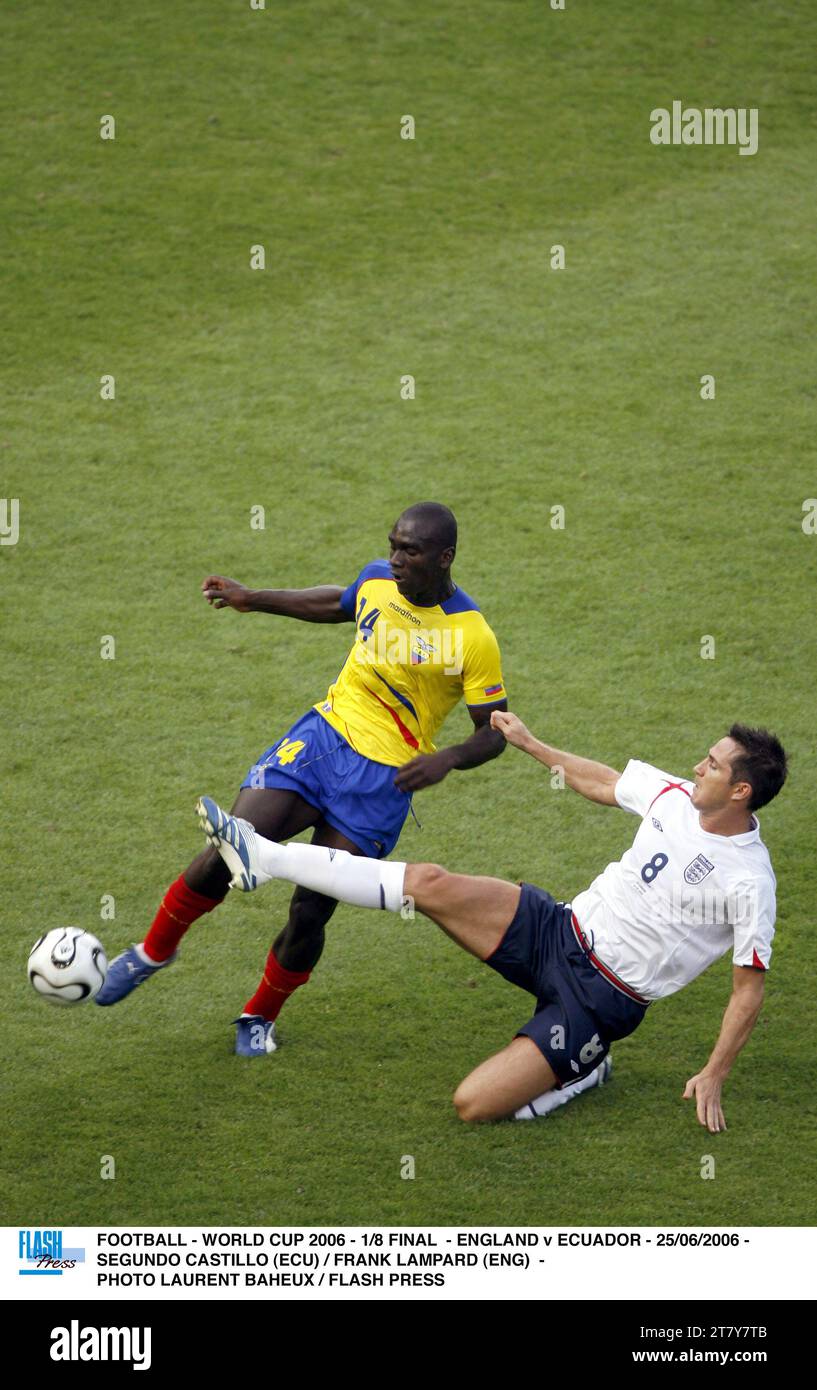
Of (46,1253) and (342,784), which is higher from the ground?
(342,784)

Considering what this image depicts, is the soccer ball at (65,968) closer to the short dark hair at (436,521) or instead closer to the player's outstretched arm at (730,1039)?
the short dark hair at (436,521)

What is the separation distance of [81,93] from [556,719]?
8.29 metres

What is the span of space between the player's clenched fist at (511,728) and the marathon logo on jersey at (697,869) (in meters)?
0.73

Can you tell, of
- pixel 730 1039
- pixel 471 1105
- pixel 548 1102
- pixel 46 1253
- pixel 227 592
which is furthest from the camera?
pixel 227 592

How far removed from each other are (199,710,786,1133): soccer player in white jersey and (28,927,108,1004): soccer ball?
22.2 inches

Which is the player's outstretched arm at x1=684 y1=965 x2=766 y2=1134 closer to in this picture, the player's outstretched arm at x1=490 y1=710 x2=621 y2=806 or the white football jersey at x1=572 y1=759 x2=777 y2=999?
the white football jersey at x1=572 y1=759 x2=777 y2=999

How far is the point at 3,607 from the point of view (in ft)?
27.6

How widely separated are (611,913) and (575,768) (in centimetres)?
56

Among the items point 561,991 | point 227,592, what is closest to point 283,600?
point 227,592

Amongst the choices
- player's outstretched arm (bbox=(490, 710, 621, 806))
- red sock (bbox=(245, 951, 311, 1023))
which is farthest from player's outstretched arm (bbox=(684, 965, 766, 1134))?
red sock (bbox=(245, 951, 311, 1023))

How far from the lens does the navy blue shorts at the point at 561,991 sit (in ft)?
17.7

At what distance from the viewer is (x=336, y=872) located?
5301 mm

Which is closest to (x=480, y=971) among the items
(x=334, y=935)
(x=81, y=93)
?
(x=334, y=935)

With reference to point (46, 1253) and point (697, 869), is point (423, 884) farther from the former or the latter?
point (46, 1253)
